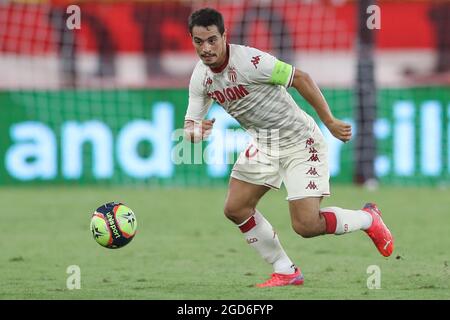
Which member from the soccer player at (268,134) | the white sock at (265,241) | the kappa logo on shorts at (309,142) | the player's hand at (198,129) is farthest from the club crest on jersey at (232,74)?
the white sock at (265,241)

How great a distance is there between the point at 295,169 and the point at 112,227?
4.20 feet

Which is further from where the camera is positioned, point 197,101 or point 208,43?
point 197,101

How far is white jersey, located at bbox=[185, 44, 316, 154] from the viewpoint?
7.48 meters

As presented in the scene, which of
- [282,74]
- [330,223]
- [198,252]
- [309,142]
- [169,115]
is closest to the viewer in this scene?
[282,74]

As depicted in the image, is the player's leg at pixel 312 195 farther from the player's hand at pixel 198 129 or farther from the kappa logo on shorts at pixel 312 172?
the player's hand at pixel 198 129

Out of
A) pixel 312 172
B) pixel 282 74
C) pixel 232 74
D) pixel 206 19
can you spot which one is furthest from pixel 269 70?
pixel 312 172

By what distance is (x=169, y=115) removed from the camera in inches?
628

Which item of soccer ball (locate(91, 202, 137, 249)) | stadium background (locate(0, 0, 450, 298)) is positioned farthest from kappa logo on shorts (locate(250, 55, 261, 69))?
stadium background (locate(0, 0, 450, 298))

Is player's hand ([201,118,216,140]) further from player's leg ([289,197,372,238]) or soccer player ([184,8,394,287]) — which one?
player's leg ([289,197,372,238])

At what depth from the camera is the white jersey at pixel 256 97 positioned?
748 centimetres

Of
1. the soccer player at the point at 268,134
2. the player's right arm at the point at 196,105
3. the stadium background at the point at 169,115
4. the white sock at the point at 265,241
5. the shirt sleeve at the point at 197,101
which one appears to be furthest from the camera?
the stadium background at the point at 169,115

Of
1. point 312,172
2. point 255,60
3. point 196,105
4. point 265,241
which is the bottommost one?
point 265,241

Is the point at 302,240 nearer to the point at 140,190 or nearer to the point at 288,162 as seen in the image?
the point at 288,162

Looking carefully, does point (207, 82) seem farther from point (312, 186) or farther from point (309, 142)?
point (312, 186)
